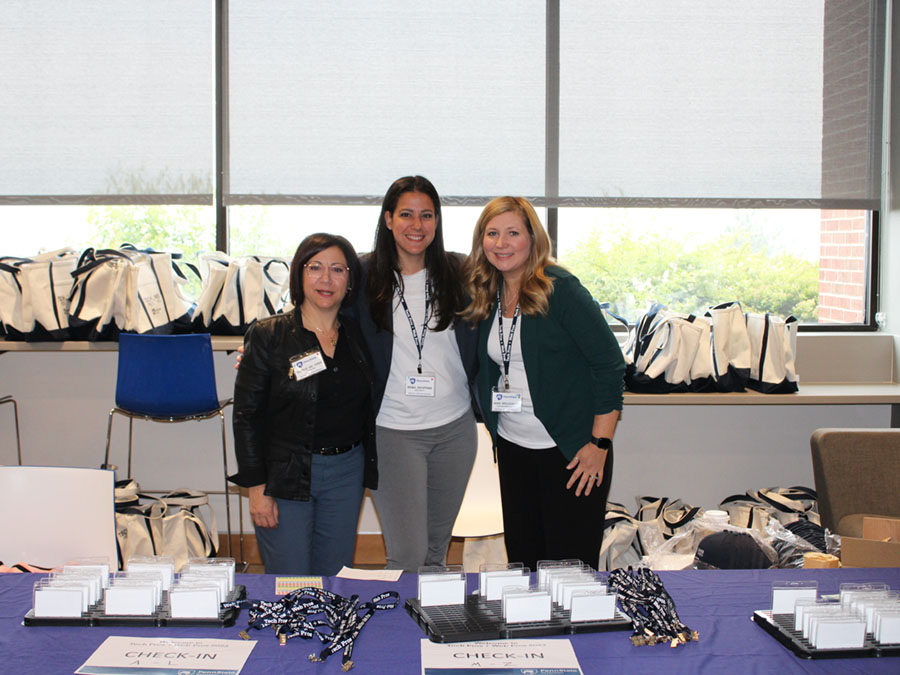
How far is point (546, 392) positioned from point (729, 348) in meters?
1.80

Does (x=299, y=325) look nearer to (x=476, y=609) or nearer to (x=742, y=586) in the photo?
(x=476, y=609)

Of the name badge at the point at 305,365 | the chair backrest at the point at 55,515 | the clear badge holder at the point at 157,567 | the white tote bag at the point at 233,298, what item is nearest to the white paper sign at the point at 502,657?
the clear badge holder at the point at 157,567

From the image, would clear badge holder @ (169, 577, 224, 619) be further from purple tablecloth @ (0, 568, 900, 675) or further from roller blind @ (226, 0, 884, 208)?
roller blind @ (226, 0, 884, 208)

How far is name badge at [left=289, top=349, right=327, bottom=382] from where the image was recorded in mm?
2180

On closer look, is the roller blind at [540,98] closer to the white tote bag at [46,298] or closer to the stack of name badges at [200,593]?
the white tote bag at [46,298]

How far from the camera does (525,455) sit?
2303mm

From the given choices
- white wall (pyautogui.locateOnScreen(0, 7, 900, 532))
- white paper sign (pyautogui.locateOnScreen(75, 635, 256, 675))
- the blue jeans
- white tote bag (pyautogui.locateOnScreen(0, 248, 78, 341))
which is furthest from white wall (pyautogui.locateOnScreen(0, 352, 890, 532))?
white paper sign (pyautogui.locateOnScreen(75, 635, 256, 675))

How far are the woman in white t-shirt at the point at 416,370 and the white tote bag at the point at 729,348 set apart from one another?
1.71 meters

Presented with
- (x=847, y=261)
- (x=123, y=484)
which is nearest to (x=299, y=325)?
(x=123, y=484)

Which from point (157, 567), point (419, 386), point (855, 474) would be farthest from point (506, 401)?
point (855, 474)

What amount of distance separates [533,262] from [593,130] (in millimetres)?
2170

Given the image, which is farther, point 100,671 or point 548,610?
point 548,610

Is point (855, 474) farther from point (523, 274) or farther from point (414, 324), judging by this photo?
point (414, 324)

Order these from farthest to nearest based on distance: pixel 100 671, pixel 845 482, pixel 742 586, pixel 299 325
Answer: pixel 845 482
pixel 299 325
pixel 742 586
pixel 100 671
